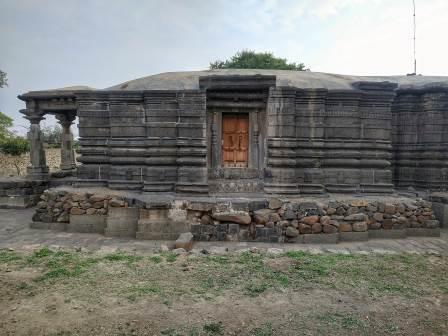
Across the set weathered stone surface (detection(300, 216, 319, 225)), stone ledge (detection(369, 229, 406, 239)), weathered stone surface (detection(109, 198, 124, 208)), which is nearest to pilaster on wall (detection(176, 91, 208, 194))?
weathered stone surface (detection(109, 198, 124, 208))

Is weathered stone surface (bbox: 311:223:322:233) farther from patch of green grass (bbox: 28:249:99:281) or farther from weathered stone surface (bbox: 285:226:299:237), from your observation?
patch of green grass (bbox: 28:249:99:281)

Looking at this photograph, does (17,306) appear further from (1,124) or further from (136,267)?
(1,124)

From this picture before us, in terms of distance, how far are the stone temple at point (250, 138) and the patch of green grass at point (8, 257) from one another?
2048 mm

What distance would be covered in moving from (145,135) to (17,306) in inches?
193

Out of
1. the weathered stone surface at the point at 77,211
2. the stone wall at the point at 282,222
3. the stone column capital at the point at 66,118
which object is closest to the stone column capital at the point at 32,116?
the stone column capital at the point at 66,118

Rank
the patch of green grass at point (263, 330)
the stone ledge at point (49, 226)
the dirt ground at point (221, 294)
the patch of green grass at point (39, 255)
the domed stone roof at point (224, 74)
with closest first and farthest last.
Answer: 1. the patch of green grass at point (263, 330)
2. the dirt ground at point (221, 294)
3. the patch of green grass at point (39, 255)
4. the stone ledge at point (49, 226)
5. the domed stone roof at point (224, 74)

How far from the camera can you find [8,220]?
8.71 m

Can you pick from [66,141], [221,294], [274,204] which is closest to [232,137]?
[274,204]

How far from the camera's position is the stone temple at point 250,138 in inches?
297

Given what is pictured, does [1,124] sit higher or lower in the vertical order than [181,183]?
higher

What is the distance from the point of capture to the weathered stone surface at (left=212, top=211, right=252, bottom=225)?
655 cm

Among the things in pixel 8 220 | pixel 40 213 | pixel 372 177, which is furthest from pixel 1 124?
pixel 372 177

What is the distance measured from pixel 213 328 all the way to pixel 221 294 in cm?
80

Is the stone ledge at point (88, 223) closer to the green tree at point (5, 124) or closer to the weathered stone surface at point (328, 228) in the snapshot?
the weathered stone surface at point (328, 228)
